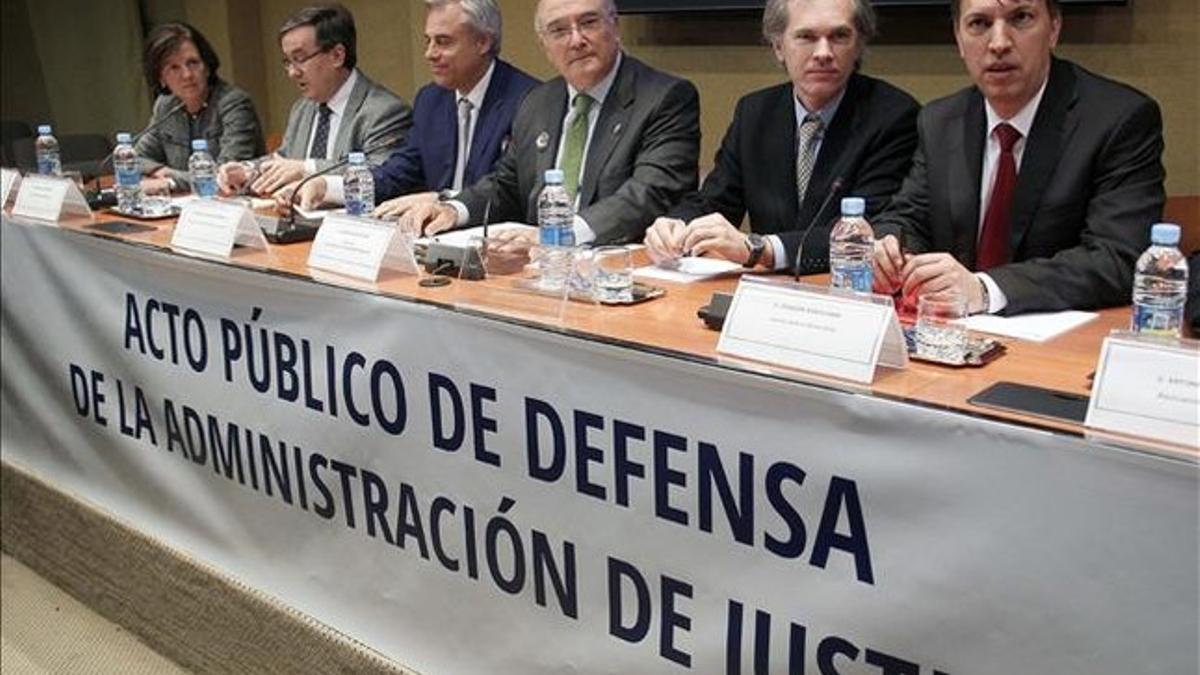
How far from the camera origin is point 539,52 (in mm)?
3746

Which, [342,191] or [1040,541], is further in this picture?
[342,191]

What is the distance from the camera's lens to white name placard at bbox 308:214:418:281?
5.36 feet

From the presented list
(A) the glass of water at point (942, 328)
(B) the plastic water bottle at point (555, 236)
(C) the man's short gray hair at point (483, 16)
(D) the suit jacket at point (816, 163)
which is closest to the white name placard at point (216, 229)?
(B) the plastic water bottle at point (555, 236)

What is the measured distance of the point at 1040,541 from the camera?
98cm

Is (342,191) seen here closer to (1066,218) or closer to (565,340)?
(565,340)

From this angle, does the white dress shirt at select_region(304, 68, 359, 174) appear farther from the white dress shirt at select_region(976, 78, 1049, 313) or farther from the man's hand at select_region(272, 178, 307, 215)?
the white dress shirt at select_region(976, 78, 1049, 313)

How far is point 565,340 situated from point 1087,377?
581mm

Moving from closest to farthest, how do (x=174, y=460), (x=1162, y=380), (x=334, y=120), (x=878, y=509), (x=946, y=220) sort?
1. (x=1162, y=380)
2. (x=878, y=509)
3. (x=946, y=220)
4. (x=174, y=460)
5. (x=334, y=120)

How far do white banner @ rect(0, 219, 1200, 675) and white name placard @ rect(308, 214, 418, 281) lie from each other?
0.24ft

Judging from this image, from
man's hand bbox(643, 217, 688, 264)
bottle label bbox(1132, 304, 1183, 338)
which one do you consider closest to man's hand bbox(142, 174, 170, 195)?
man's hand bbox(643, 217, 688, 264)

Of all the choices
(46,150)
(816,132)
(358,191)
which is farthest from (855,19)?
(46,150)

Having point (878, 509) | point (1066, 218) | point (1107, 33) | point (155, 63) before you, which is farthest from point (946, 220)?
point (155, 63)

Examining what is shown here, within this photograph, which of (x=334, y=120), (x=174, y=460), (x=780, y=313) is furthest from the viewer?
(x=334, y=120)

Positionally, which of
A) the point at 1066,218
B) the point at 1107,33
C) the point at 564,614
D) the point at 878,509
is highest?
the point at 1107,33
